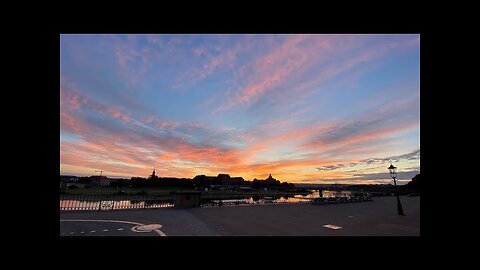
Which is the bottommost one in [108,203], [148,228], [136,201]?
[136,201]

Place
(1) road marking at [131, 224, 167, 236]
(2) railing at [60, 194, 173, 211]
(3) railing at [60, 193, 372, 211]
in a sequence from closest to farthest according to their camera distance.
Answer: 1. (1) road marking at [131, 224, 167, 236]
2. (2) railing at [60, 194, 173, 211]
3. (3) railing at [60, 193, 372, 211]

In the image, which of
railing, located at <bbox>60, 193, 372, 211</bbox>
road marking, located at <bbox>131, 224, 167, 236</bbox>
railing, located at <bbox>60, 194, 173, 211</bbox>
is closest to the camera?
road marking, located at <bbox>131, 224, 167, 236</bbox>

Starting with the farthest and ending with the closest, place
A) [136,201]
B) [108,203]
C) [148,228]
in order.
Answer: [136,201] < [108,203] < [148,228]

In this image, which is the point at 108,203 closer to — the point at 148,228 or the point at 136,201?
the point at 136,201

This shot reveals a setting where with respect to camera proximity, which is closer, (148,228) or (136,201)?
(148,228)

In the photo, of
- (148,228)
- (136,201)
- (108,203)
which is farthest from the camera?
(136,201)

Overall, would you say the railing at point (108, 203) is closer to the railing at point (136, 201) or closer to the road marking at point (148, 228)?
the railing at point (136, 201)

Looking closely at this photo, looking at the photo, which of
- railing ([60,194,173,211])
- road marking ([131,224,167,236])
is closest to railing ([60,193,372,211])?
railing ([60,194,173,211])

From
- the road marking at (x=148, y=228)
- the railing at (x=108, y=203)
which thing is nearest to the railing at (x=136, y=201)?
the railing at (x=108, y=203)

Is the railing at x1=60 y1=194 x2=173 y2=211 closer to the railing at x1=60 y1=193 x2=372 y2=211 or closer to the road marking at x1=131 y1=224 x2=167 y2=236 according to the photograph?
the railing at x1=60 y1=193 x2=372 y2=211

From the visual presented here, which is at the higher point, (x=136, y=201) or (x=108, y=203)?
(x=108, y=203)

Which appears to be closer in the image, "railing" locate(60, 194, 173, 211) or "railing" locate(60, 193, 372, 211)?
"railing" locate(60, 194, 173, 211)

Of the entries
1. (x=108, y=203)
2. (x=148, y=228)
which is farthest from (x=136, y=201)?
(x=148, y=228)
